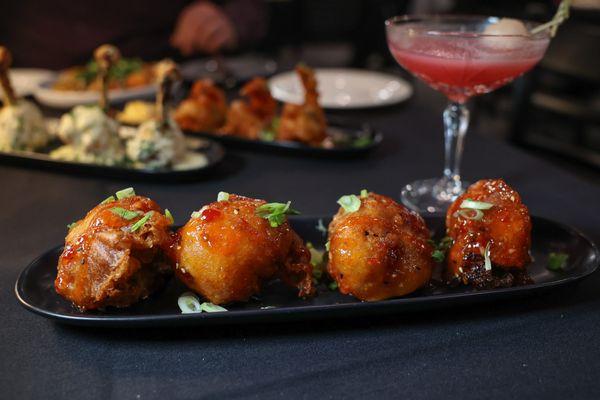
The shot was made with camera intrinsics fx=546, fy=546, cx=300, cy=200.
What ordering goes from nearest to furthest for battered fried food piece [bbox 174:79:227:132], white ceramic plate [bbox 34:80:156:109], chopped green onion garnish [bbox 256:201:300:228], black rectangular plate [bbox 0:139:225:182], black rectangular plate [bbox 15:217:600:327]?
1. black rectangular plate [bbox 15:217:600:327]
2. chopped green onion garnish [bbox 256:201:300:228]
3. black rectangular plate [bbox 0:139:225:182]
4. battered fried food piece [bbox 174:79:227:132]
5. white ceramic plate [bbox 34:80:156:109]

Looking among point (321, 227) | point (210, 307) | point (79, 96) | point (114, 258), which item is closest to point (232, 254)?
point (210, 307)

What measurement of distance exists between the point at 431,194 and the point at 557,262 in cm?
65

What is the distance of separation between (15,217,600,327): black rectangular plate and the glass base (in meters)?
0.44

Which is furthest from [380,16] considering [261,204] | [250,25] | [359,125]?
[261,204]

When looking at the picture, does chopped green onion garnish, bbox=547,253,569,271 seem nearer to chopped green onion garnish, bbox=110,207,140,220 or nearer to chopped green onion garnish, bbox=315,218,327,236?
chopped green onion garnish, bbox=315,218,327,236

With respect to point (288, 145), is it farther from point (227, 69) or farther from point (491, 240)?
point (227, 69)

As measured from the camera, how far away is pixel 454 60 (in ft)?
5.65

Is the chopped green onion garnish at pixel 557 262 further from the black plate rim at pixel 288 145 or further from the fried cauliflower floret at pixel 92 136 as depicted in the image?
the fried cauliflower floret at pixel 92 136

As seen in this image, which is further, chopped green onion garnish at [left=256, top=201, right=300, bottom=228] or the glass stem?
the glass stem

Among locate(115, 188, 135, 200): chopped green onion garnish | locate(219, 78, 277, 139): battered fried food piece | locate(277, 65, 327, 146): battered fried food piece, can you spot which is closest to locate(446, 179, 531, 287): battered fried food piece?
locate(115, 188, 135, 200): chopped green onion garnish

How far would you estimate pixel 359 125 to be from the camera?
2.52 metres

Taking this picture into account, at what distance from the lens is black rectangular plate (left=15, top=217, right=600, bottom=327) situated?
108 centimetres

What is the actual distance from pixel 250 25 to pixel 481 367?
414 cm

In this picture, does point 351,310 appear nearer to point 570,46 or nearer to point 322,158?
point 322,158
